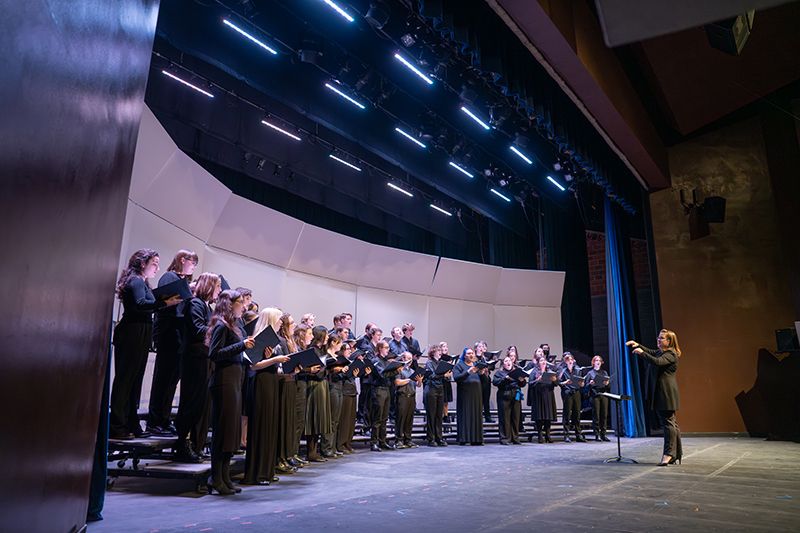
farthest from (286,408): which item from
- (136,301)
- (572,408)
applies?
(572,408)

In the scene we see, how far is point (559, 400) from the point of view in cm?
1298

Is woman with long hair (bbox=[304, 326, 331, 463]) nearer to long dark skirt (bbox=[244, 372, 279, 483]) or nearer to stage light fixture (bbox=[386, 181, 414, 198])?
long dark skirt (bbox=[244, 372, 279, 483])

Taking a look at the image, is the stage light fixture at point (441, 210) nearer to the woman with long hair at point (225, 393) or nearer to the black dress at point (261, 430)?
the black dress at point (261, 430)

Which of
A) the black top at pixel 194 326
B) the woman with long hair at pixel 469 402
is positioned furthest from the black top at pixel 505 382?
the black top at pixel 194 326

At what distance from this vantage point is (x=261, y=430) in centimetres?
446

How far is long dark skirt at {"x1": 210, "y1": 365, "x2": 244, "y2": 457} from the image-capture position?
389 cm

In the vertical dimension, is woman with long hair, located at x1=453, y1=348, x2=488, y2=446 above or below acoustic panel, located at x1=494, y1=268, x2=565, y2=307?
below

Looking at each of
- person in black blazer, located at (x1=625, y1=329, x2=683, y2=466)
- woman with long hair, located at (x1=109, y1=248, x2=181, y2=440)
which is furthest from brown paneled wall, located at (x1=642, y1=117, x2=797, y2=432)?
woman with long hair, located at (x1=109, y1=248, x2=181, y2=440)

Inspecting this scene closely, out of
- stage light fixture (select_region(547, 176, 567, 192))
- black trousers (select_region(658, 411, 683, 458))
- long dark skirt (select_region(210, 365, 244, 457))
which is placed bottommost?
black trousers (select_region(658, 411, 683, 458))

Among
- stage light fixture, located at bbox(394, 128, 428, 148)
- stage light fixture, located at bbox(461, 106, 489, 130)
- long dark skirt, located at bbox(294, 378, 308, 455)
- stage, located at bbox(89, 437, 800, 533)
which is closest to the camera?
stage, located at bbox(89, 437, 800, 533)

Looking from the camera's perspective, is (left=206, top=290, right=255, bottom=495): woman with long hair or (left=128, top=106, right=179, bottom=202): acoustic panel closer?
(left=206, top=290, right=255, bottom=495): woman with long hair

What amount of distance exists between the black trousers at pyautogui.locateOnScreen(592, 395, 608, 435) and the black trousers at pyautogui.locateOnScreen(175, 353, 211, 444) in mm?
7966

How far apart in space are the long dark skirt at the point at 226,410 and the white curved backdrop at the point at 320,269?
306 centimetres

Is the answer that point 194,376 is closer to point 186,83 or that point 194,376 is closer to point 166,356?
point 166,356
